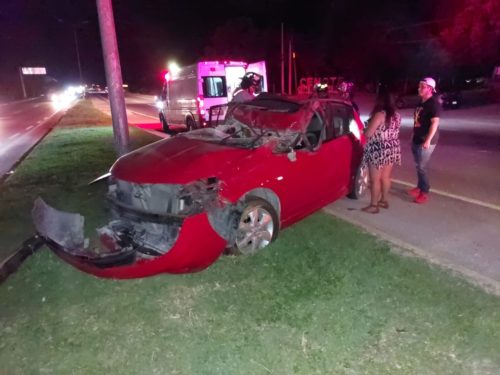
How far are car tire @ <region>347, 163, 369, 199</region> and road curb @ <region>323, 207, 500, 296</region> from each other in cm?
105

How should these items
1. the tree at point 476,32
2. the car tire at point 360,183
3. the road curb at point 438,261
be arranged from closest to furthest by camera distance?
the road curb at point 438,261
the car tire at point 360,183
the tree at point 476,32

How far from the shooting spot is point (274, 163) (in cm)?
463

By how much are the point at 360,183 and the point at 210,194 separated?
3.18 meters

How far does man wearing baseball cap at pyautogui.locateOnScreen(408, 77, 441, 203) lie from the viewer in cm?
585

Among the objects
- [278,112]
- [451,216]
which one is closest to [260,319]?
[278,112]

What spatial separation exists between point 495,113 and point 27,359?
2225 centimetres

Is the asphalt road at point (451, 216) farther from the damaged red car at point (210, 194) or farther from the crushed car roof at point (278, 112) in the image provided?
the crushed car roof at point (278, 112)

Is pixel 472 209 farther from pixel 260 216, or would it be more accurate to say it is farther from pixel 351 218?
pixel 260 216

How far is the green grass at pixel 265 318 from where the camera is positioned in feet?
9.69

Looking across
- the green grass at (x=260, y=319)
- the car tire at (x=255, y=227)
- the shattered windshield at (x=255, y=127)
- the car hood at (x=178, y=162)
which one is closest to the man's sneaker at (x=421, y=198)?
the green grass at (x=260, y=319)

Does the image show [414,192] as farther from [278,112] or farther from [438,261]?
[278,112]

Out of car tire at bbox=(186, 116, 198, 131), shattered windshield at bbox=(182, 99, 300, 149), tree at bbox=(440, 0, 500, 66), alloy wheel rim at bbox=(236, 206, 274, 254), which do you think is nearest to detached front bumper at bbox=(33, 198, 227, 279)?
alloy wheel rim at bbox=(236, 206, 274, 254)

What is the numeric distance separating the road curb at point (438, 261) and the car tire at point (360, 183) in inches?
41.5

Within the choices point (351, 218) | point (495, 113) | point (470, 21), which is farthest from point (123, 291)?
point (470, 21)
